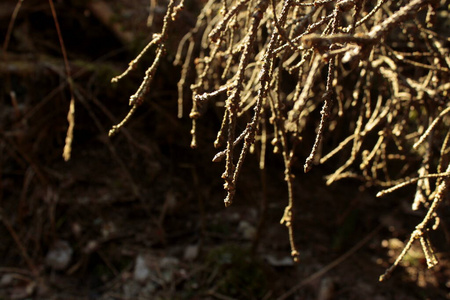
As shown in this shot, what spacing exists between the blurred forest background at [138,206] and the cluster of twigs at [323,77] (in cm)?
39

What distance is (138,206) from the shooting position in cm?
282

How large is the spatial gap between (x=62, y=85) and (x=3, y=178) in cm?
78

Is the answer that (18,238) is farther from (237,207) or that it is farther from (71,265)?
(237,207)

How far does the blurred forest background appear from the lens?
8.13 feet

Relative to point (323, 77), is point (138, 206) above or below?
below

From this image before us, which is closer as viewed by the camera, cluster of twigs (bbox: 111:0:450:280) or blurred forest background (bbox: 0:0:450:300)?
cluster of twigs (bbox: 111:0:450:280)

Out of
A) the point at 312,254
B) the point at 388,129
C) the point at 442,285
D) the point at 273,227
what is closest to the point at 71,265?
the point at 273,227

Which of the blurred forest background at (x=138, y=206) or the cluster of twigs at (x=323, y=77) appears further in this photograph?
the blurred forest background at (x=138, y=206)

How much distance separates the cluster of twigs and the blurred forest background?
1.29 feet

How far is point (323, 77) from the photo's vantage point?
2639 millimetres

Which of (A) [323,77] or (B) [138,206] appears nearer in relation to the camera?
(A) [323,77]

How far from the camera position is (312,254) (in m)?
2.79

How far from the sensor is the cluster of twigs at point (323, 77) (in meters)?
0.70

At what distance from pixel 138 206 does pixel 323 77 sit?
157 centimetres
